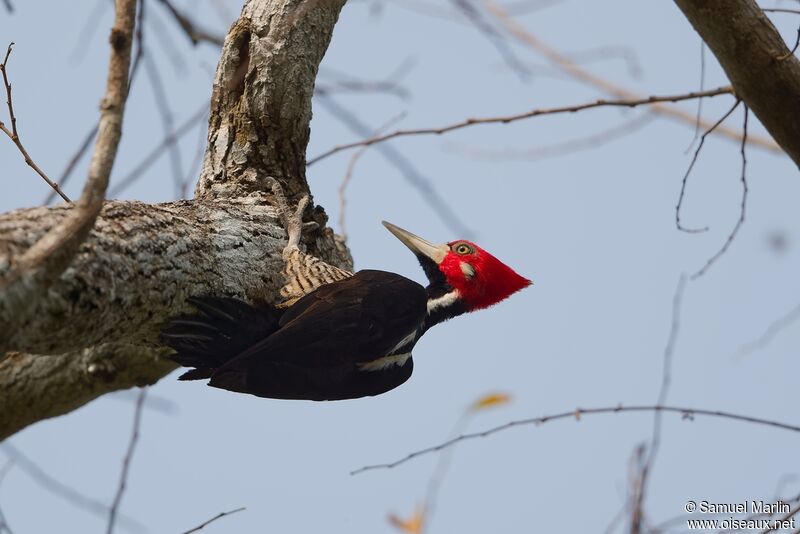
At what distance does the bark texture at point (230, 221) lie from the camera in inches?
133

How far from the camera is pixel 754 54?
3.25 meters

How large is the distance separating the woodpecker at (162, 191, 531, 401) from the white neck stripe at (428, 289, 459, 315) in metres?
0.38

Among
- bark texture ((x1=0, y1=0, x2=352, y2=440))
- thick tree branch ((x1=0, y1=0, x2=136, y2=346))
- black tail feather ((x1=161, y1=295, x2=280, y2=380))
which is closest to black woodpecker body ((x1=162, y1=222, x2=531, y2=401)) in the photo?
black tail feather ((x1=161, y1=295, x2=280, y2=380))

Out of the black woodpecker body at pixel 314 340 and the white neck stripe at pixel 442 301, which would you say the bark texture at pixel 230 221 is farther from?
the white neck stripe at pixel 442 301

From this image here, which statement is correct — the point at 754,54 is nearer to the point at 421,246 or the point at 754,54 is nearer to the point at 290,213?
the point at 290,213

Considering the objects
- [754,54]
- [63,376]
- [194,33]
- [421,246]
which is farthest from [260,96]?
[754,54]

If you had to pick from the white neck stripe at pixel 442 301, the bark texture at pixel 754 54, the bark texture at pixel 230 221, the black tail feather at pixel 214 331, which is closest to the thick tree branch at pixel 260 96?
the bark texture at pixel 230 221

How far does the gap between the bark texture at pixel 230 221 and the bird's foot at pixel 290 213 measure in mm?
44

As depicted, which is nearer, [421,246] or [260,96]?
[260,96]

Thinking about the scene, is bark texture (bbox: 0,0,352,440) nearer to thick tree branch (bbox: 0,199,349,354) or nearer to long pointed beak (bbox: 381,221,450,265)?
thick tree branch (bbox: 0,199,349,354)

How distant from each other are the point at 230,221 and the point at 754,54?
227 cm

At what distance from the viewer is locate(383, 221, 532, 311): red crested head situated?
5.27m

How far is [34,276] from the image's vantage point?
2221 millimetres

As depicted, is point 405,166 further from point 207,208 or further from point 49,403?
point 49,403
